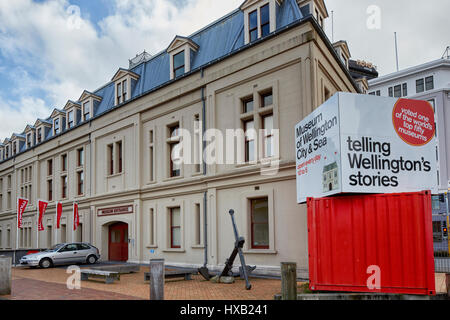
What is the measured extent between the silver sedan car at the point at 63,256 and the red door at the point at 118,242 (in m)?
1.40

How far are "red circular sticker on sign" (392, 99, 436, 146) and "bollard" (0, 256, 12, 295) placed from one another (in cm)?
1087

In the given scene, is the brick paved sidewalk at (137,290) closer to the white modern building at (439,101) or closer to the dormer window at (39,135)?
the dormer window at (39,135)

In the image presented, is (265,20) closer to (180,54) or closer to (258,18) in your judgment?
(258,18)

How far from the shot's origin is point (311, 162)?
1078cm

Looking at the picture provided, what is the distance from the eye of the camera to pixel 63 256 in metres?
22.4

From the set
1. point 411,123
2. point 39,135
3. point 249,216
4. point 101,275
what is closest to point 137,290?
point 101,275

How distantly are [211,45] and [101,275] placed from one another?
1250 cm

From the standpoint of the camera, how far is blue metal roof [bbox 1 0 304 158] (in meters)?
17.7

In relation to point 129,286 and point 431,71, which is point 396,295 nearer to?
point 129,286

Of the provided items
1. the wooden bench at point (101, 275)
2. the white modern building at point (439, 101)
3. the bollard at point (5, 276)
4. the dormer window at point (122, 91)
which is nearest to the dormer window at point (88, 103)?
the dormer window at point (122, 91)

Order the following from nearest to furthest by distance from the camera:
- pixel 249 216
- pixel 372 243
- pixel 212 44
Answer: pixel 372 243 → pixel 249 216 → pixel 212 44

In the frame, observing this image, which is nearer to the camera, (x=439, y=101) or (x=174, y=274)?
(x=174, y=274)

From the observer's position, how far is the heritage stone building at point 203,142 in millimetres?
16297

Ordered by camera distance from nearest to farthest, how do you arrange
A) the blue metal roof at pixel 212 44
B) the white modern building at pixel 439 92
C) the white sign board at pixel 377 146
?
the white sign board at pixel 377 146, the blue metal roof at pixel 212 44, the white modern building at pixel 439 92
